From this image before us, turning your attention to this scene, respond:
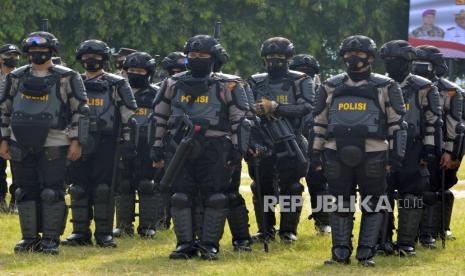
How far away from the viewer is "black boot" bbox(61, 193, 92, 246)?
13555 millimetres

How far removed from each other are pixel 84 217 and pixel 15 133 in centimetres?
159

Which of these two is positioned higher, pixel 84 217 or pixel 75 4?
pixel 75 4

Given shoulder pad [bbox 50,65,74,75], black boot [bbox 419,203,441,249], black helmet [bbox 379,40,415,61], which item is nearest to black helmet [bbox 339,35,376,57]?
black helmet [bbox 379,40,415,61]

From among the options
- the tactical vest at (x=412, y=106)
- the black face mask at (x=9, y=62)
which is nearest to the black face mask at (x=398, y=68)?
the tactical vest at (x=412, y=106)

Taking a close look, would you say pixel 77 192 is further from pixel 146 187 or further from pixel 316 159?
pixel 316 159

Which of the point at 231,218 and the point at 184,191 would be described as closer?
the point at 184,191

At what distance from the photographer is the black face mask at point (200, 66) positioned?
12398 millimetres

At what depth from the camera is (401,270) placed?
39.1 feet

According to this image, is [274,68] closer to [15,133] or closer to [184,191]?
[184,191]

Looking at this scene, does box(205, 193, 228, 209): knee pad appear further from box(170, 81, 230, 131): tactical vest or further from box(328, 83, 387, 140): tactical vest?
box(328, 83, 387, 140): tactical vest

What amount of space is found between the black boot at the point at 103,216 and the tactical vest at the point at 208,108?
163cm

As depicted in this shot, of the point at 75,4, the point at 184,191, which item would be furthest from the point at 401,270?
the point at 75,4

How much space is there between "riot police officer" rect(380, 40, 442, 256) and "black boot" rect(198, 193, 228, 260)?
188 cm

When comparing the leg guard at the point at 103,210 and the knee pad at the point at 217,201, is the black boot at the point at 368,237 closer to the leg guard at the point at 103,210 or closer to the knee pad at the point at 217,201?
the knee pad at the point at 217,201
